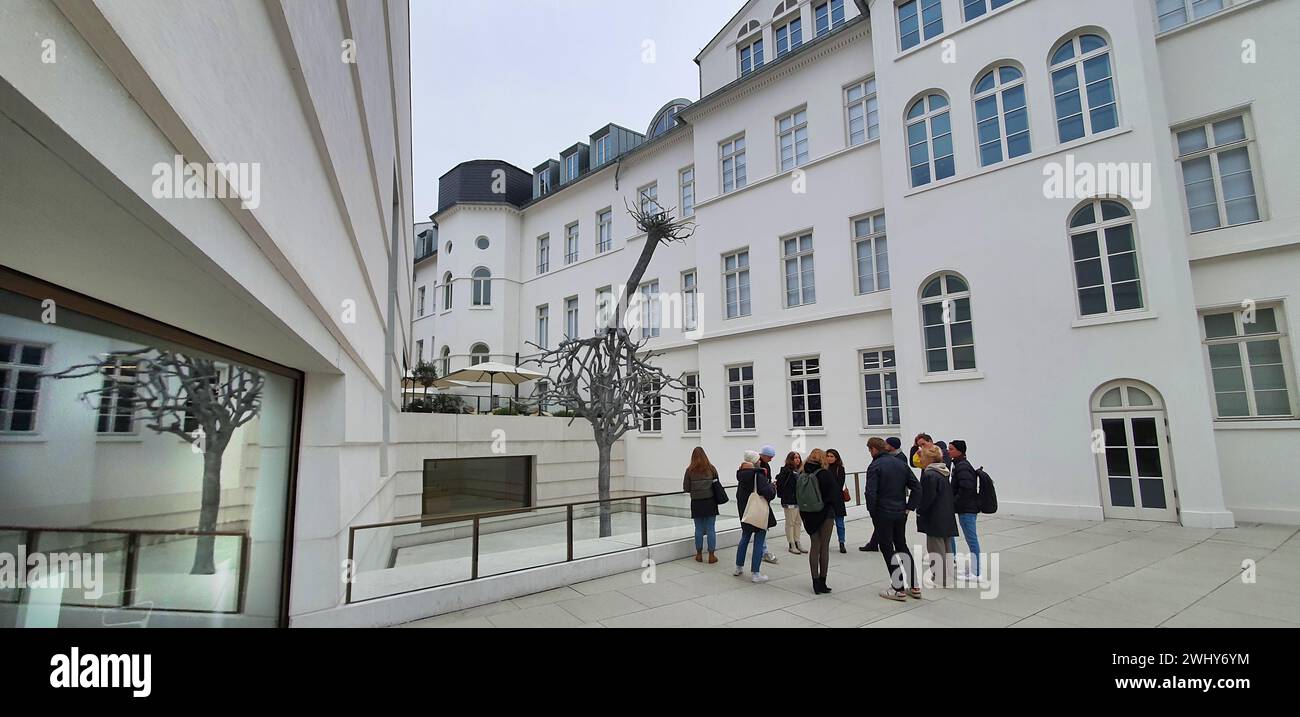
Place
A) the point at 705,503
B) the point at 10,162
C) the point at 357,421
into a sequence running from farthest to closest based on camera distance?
1. the point at 705,503
2. the point at 357,421
3. the point at 10,162

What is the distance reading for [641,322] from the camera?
23.8 metres

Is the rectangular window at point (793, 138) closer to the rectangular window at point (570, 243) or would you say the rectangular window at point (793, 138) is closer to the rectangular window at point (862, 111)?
the rectangular window at point (862, 111)

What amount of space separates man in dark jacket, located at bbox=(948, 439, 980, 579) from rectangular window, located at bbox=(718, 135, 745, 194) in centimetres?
1506

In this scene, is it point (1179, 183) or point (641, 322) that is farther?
point (641, 322)

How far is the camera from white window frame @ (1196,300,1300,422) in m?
11.5

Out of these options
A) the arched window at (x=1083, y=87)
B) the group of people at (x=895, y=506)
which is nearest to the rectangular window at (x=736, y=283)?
the arched window at (x=1083, y=87)

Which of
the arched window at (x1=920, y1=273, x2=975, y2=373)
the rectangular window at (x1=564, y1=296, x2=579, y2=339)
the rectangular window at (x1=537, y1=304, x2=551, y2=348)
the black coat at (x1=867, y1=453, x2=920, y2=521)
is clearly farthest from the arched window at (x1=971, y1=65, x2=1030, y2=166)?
the rectangular window at (x1=537, y1=304, x2=551, y2=348)

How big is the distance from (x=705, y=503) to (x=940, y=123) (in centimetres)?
1286

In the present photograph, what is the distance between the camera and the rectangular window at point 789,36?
2003 centimetres

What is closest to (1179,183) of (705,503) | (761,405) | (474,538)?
(761,405)

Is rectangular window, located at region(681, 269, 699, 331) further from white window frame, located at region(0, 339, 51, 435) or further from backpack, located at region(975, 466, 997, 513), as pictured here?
white window frame, located at region(0, 339, 51, 435)

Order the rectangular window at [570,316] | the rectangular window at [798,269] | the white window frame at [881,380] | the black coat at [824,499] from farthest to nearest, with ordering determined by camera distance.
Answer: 1. the rectangular window at [570,316]
2. the rectangular window at [798,269]
3. the white window frame at [881,380]
4. the black coat at [824,499]

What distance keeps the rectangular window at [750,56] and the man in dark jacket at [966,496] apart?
684 inches
